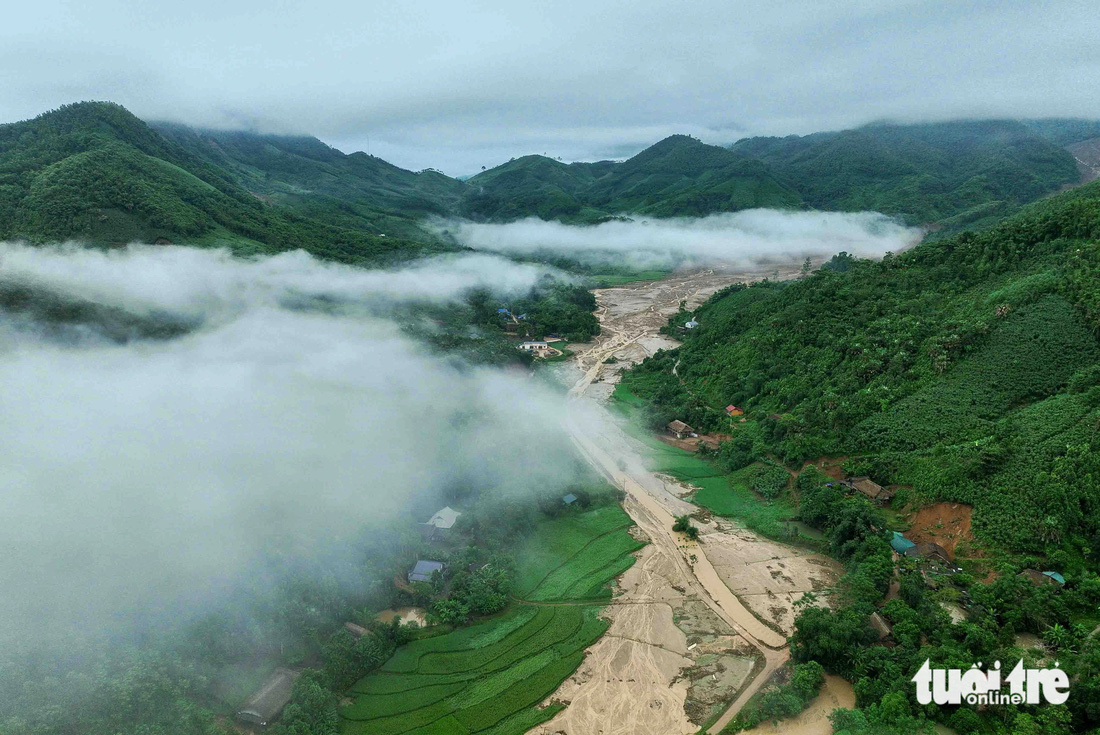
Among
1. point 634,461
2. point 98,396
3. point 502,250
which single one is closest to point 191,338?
point 98,396

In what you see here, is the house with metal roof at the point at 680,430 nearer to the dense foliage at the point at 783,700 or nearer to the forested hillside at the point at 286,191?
the dense foliage at the point at 783,700

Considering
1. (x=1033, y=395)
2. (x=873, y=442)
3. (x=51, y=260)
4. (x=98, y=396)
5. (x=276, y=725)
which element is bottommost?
(x=276, y=725)

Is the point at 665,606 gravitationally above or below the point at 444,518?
below

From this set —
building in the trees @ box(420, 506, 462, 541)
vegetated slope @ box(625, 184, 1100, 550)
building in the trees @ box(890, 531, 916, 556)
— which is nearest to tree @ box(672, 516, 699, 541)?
vegetated slope @ box(625, 184, 1100, 550)

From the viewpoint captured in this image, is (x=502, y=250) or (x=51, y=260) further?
(x=502, y=250)

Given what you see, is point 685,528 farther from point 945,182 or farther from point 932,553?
point 945,182

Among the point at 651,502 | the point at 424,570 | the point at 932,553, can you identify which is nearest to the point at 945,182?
the point at 932,553

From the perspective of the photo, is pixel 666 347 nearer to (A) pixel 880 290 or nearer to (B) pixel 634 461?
(A) pixel 880 290
